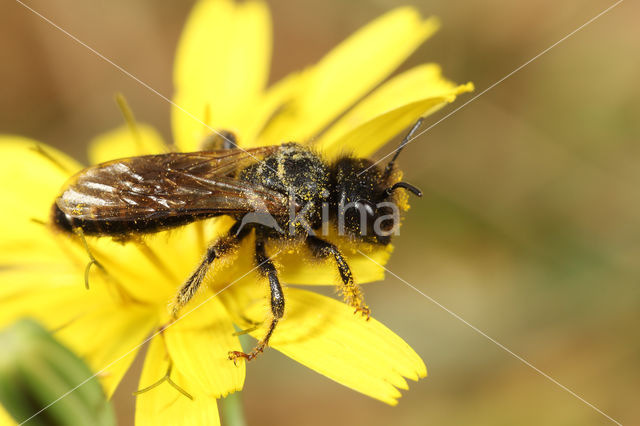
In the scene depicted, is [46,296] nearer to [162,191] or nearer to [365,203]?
[162,191]

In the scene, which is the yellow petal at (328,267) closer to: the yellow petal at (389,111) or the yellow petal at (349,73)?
the yellow petal at (389,111)

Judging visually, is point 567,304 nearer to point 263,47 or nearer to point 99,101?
point 263,47

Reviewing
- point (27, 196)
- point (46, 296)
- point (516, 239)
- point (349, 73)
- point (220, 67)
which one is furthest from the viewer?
point (516, 239)

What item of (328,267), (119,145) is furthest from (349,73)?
(119,145)

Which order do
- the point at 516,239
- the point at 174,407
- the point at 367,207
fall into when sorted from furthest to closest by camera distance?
the point at 516,239 < the point at 367,207 < the point at 174,407

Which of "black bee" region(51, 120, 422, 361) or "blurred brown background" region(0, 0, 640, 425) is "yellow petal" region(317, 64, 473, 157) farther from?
"blurred brown background" region(0, 0, 640, 425)

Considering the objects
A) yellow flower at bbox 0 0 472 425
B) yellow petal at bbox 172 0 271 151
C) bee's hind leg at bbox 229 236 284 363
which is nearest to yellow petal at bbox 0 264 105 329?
yellow flower at bbox 0 0 472 425

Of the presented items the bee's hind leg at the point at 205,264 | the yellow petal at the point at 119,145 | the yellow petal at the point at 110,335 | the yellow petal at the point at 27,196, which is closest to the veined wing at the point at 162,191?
the bee's hind leg at the point at 205,264

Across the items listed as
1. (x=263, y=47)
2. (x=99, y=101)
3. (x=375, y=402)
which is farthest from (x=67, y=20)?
(x=375, y=402)
